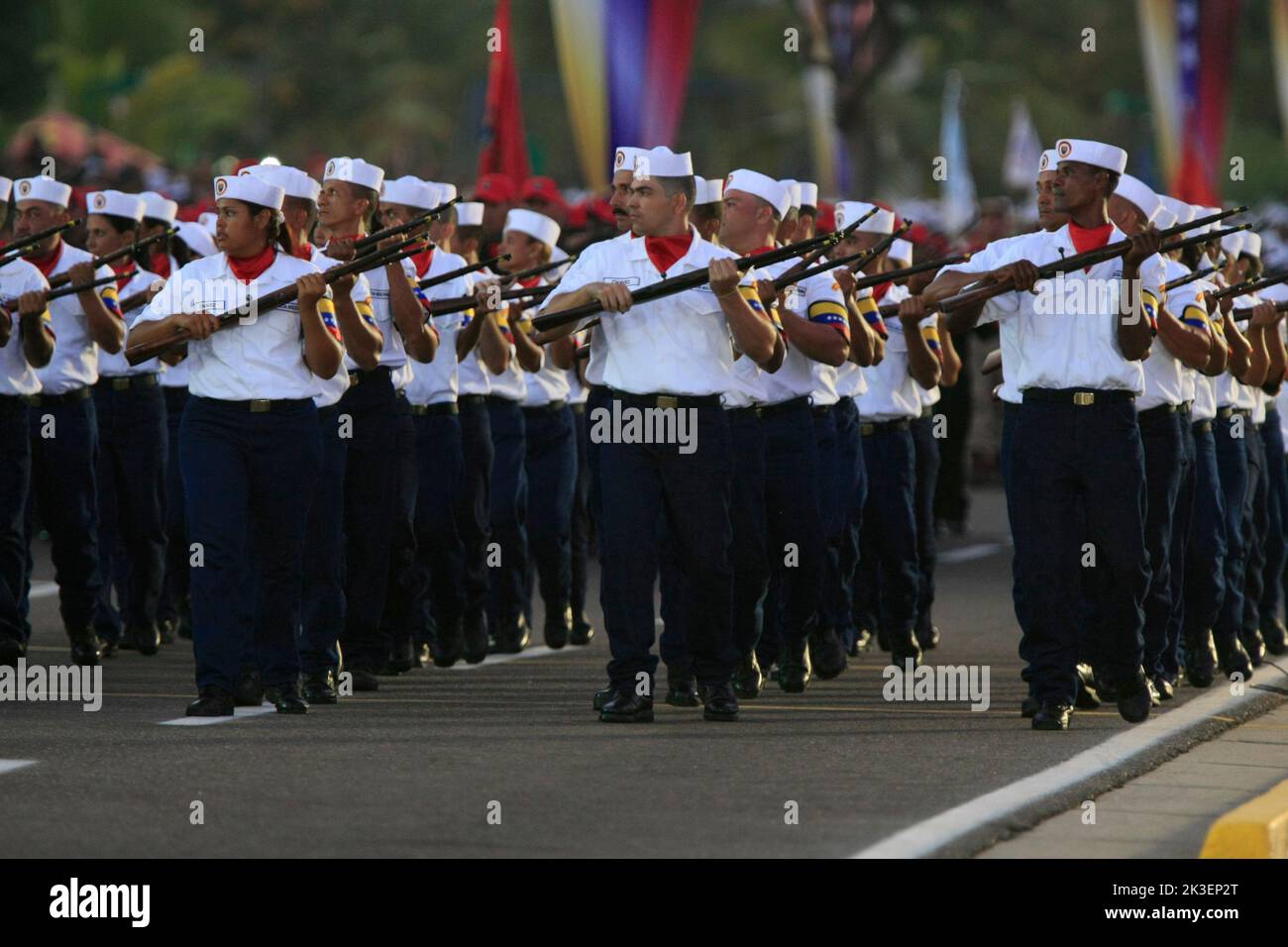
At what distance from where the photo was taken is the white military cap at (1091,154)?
36.7ft

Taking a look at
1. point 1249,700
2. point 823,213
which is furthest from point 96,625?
Result: point 1249,700

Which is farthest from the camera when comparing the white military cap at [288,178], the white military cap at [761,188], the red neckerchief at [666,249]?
the white military cap at [761,188]

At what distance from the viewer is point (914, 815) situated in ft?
29.2

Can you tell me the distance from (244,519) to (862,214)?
423cm

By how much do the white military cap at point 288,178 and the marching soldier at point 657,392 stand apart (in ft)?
3.89

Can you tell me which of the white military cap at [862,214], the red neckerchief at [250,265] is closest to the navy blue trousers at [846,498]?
the white military cap at [862,214]

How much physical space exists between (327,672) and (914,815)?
3802 mm

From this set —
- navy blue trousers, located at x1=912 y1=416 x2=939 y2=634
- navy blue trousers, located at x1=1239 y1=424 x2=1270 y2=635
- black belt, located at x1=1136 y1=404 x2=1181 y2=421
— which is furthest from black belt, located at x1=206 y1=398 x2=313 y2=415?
navy blue trousers, located at x1=1239 y1=424 x2=1270 y2=635

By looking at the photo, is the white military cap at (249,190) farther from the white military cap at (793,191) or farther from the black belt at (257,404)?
the white military cap at (793,191)

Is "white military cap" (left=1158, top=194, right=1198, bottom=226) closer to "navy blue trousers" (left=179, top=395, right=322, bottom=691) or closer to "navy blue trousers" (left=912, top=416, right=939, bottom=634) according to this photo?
"navy blue trousers" (left=912, top=416, right=939, bottom=634)

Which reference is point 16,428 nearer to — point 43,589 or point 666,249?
point 666,249

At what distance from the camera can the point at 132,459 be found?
13867 millimetres

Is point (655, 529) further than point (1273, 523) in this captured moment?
No

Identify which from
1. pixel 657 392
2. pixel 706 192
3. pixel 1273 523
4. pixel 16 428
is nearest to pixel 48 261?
pixel 16 428
